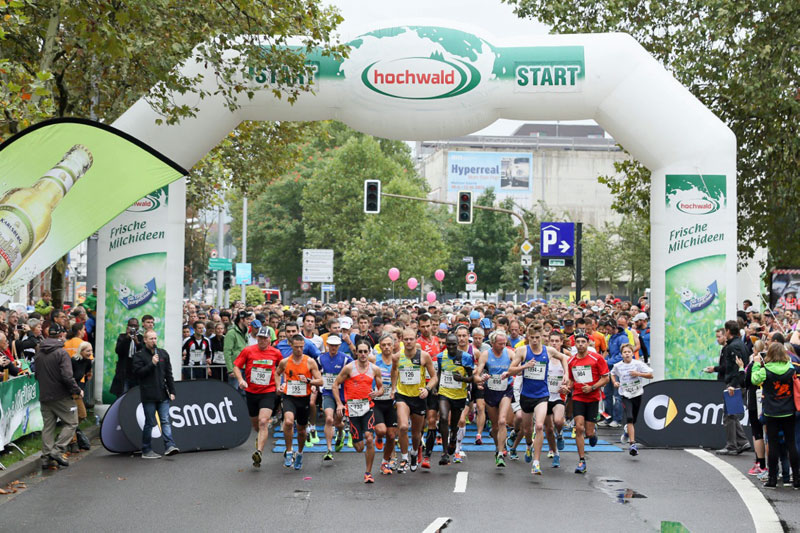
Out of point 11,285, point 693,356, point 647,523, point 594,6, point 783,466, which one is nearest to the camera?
point 11,285

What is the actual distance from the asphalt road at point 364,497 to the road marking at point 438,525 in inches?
2.3

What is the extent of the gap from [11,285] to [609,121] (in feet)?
36.7

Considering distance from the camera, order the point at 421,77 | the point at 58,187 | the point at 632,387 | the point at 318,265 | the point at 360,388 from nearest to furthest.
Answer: the point at 58,187
the point at 360,388
the point at 632,387
the point at 421,77
the point at 318,265

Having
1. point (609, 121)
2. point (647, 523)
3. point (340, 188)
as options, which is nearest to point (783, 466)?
point (647, 523)

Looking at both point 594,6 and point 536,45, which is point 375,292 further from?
point 536,45

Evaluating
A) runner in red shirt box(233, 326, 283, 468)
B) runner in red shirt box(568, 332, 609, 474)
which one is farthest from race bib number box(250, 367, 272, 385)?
runner in red shirt box(568, 332, 609, 474)

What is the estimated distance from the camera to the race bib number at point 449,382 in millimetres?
13477

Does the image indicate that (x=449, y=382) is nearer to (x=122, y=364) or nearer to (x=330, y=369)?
(x=330, y=369)

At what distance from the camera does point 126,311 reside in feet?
54.0

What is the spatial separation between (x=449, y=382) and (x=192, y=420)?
3826 mm

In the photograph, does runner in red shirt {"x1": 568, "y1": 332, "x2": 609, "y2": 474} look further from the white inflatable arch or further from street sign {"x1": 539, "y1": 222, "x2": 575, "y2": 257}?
street sign {"x1": 539, "y1": 222, "x2": 575, "y2": 257}

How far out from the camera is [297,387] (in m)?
13.2

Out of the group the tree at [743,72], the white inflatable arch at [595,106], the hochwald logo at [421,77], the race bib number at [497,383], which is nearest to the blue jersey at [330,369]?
the race bib number at [497,383]

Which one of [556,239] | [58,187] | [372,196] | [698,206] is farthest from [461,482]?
[372,196]
